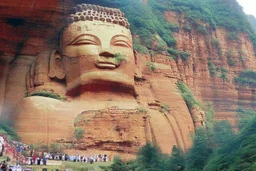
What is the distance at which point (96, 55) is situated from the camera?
2153 centimetres

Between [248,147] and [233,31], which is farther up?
[233,31]

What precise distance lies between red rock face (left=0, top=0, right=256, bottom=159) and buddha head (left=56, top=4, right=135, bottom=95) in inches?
25.6

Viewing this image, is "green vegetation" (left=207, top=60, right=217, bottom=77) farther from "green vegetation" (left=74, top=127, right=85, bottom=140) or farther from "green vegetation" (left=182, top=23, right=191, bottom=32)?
"green vegetation" (left=74, top=127, right=85, bottom=140)

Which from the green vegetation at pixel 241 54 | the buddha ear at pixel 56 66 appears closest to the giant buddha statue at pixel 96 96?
the buddha ear at pixel 56 66

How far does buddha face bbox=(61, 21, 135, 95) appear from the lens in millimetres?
21484

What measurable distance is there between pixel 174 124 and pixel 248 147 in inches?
362

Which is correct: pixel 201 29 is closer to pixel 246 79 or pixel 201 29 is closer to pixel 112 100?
pixel 246 79

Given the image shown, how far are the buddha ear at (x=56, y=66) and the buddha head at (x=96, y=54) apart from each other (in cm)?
22

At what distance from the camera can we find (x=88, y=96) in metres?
21.5

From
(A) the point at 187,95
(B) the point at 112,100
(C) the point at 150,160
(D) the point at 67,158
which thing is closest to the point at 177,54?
(A) the point at 187,95

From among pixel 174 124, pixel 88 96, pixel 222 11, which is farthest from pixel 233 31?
pixel 88 96

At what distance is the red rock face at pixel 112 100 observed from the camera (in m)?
20.2

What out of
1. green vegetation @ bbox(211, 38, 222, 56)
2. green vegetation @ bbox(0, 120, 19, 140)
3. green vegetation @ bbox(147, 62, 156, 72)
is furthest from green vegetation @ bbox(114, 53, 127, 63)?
green vegetation @ bbox(211, 38, 222, 56)

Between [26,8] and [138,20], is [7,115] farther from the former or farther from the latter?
[138,20]
